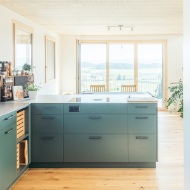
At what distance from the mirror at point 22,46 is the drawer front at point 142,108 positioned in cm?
210

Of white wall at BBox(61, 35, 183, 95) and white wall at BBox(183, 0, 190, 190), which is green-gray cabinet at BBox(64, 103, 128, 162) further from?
white wall at BBox(61, 35, 183, 95)

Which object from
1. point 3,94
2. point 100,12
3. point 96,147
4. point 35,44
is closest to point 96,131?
point 96,147

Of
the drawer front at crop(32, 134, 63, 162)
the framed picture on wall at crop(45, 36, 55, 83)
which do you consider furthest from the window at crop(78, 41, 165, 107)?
the drawer front at crop(32, 134, 63, 162)

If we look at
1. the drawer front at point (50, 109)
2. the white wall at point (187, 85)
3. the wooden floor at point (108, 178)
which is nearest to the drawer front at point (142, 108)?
the wooden floor at point (108, 178)

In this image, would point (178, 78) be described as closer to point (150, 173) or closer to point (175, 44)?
point (175, 44)

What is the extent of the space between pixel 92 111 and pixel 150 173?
1.01 meters

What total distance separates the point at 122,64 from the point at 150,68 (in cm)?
83

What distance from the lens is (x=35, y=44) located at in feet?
22.4

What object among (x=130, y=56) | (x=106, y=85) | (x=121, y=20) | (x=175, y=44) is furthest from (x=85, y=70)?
(x=121, y=20)

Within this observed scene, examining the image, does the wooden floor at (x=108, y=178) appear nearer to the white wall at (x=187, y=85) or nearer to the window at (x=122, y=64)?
the white wall at (x=187, y=85)

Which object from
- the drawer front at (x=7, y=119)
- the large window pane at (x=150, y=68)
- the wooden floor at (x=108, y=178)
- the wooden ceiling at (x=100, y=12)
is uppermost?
the wooden ceiling at (x=100, y=12)

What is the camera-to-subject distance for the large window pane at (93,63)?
9.95 metres

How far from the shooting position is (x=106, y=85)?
9969 millimetres

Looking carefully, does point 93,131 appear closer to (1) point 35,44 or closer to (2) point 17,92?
(2) point 17,92
